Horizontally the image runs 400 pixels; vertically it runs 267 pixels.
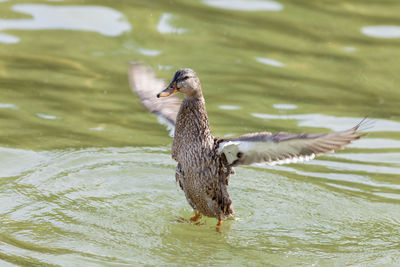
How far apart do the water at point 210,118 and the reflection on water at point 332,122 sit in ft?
0.09

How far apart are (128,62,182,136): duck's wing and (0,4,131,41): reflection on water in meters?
3.44

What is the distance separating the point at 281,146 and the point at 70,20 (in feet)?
22.2

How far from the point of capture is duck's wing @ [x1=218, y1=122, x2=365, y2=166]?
588cm

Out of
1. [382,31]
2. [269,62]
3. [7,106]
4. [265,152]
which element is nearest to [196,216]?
[265,152]

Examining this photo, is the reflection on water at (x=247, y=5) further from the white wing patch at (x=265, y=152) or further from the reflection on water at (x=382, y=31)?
the white wing patch at (x=265, y=152)

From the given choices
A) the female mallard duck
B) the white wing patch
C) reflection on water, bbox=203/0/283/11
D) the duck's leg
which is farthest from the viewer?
reflection on water, bbox=203/0/283/11

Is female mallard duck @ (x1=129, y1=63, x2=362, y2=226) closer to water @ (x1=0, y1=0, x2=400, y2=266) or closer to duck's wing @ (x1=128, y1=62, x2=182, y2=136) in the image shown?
water @ (x1=0, y1=0, x2=400, y2=266)

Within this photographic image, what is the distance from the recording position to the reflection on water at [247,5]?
493 inches

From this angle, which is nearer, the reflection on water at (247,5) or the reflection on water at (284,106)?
the reflection on water at (284,106)

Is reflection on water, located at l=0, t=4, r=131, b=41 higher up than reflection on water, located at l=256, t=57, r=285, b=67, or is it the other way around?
reflection on water, located at l=0, t=4, r=131, b=41

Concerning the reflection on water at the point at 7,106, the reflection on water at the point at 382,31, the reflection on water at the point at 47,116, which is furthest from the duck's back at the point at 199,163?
the reflection on water at the point at 382,31

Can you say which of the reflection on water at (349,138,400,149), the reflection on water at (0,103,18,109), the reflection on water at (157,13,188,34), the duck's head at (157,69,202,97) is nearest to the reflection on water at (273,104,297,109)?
the reflection on water at (349,138,400,149)

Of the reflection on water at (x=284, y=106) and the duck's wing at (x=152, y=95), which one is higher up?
the duck's wing at (x=152, y=95)

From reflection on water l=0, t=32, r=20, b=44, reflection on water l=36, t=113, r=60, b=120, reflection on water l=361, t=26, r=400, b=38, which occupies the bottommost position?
reflection on water l=36, t=113, r=60, b=120
